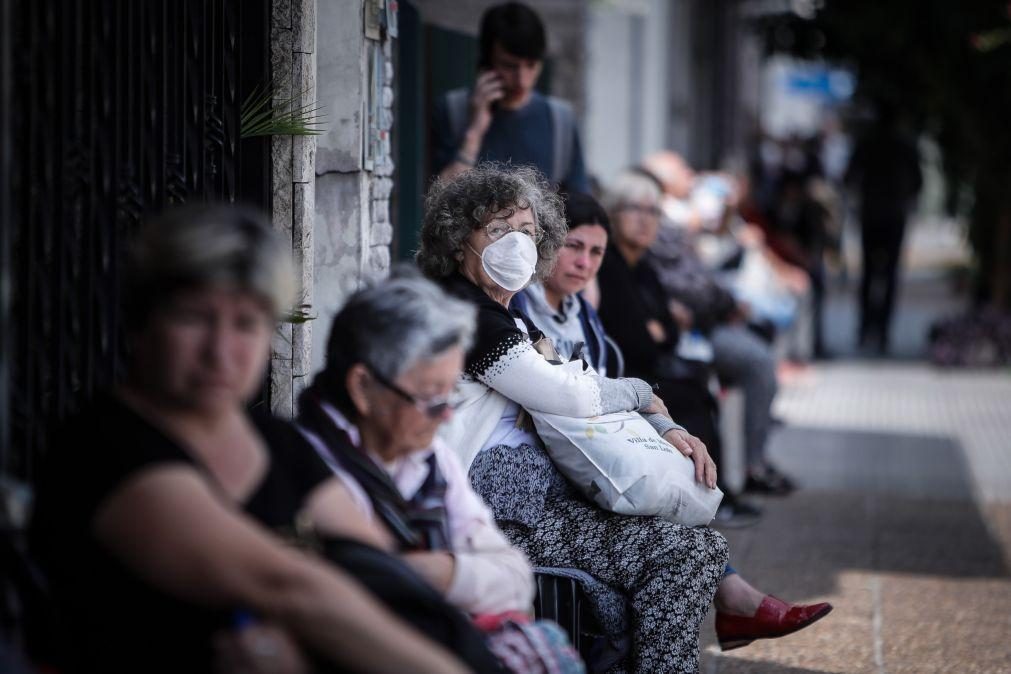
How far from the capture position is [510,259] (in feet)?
13.4

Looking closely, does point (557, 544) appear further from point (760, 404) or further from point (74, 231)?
point (760, 404)

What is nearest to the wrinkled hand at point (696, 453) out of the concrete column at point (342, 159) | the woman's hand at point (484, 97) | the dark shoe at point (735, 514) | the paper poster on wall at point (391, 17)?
the concrete column at point (342, 159)

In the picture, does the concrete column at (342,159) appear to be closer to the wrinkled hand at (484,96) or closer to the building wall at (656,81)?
the wrinkled hand at (484,96)

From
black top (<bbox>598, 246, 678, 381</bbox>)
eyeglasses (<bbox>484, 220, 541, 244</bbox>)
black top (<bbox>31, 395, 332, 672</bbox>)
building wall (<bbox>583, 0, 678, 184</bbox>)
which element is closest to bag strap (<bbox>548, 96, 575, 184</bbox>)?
black top (<bbox>598, 246, 678, 381</bbox>)

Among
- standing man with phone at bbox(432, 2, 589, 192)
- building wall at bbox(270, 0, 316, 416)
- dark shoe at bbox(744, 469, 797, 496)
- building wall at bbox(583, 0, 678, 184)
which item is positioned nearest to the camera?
building wall at bbox(270, 0, 316, 416)

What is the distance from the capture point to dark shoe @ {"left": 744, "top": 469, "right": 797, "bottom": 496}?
768 cm

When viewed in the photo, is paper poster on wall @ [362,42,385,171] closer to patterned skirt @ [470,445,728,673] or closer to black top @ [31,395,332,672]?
patterned skirt @ [470,445,728,673]

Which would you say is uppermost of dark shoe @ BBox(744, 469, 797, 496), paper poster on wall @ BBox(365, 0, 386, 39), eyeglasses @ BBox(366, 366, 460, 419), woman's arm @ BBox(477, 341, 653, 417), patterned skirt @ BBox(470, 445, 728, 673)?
paper poster on wall @ BBox(365, 0, 386, 39)

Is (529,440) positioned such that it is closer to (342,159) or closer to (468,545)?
(468,545)

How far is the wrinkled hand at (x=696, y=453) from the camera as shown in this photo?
4148 mm

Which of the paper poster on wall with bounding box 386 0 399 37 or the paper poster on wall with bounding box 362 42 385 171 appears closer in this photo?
the paper poster on wall with bounding box 362 42 385 171

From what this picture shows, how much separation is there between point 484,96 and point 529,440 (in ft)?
7.40

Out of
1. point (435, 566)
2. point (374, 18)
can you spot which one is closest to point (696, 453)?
point (435, 566)

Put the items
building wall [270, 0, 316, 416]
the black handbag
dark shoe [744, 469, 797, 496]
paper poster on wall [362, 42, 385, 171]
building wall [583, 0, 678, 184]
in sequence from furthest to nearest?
building wall [583, 0, 678, 184] → dark shoe [744, 469, 797, 496] → paper poster on wall [362, 42, 385, 171] → building wall [270, 0, 316, 416] → the black handbag
